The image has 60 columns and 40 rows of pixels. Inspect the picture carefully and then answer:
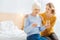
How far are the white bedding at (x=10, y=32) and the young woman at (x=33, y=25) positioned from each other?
9 cm

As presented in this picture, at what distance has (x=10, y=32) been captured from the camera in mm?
1418

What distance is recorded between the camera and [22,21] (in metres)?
1.55

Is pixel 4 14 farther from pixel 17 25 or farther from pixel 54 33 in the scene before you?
pixel 54 33

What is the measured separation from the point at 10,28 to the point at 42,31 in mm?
392

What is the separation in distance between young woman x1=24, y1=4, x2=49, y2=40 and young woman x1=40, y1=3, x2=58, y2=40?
0.26 feet

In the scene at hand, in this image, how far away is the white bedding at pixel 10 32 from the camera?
1362 millimetres

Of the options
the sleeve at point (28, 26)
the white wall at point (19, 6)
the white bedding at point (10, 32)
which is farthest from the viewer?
the white wall at point (19, 6)

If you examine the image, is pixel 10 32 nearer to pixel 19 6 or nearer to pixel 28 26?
pixel 28 26

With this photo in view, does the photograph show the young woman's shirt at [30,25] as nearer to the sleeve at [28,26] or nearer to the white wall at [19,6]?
the sleeve at [28,26]

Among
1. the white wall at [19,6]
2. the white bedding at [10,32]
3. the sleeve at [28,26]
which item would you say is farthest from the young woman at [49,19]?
the white bedding at [10,32]

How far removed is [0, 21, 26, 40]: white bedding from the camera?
4.47 feet

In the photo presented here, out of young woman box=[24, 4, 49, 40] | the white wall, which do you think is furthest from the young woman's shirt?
the white wall

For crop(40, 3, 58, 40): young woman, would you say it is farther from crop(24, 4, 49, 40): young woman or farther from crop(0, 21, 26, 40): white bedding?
crop(0, 21, 26, 40): white bedding

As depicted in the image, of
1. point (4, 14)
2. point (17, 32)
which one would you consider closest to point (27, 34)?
point (17, 32)
